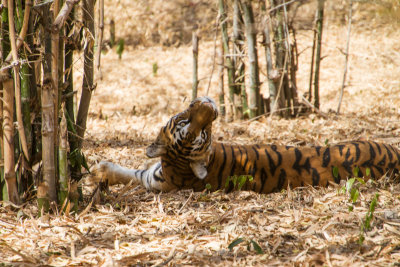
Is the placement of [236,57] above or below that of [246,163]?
above

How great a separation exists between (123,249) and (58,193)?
625 millimetres

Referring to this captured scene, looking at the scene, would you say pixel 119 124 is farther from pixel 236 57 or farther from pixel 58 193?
pixel 58 193

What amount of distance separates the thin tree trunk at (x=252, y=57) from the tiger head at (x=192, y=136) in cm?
328

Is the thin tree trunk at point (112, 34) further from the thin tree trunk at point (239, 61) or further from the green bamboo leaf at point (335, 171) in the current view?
the green bamboo leaf at point (335, 171)

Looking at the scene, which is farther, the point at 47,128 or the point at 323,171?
the point at 323,171

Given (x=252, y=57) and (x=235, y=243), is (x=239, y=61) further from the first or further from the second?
(x=235, y=243)

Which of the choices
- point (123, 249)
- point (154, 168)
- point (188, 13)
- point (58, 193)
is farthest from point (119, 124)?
point (188, 13)

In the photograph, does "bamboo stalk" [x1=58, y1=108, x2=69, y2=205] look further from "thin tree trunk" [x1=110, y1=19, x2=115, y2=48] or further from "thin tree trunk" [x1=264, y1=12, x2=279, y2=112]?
"thin tree trunk" [x1=110, y1=19, x2=115, y2=48]

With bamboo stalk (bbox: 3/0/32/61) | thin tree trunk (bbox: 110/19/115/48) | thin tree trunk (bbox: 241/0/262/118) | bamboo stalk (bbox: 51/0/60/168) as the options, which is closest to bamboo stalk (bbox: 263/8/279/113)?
thin tree trunk (bbox: 241/0/262/118)

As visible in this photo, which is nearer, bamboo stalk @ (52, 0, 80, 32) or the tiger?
bamboo stalk @ (52, 0, 80, 32)

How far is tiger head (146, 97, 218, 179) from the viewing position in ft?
10.1

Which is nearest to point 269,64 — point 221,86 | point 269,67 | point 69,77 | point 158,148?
point 269,67

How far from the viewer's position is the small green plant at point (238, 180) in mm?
3219

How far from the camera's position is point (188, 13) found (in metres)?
12.5
